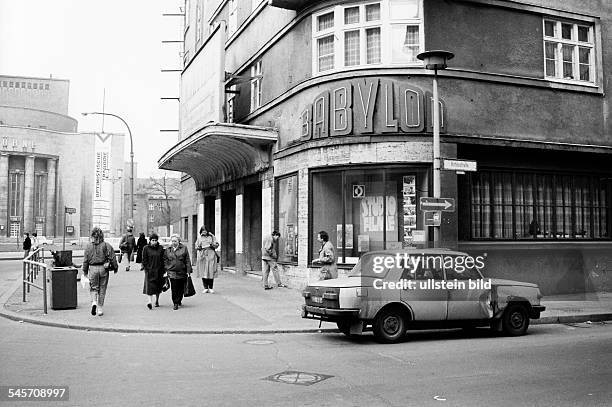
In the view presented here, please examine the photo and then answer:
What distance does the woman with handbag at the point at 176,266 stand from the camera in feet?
46.2

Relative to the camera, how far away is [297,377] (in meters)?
7.58

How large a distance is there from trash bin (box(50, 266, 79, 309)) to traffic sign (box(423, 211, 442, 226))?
800 cm

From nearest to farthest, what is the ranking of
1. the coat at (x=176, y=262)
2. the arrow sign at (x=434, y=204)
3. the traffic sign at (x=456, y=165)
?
the arrow sign at (x=434, y=204) → the traffic sign at (x=456, y=165) → the coat at (x=176, y=262)

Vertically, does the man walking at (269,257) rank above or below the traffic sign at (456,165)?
below

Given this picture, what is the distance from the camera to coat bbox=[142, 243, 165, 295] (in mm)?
13812

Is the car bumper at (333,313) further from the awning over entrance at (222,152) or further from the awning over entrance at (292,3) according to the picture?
the awning over entrance at (292,3)

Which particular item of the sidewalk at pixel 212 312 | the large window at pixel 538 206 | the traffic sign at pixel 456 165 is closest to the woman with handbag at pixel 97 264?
the sidewalk at pixel 212 312

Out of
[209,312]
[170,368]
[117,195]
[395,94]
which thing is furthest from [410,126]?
[117,195]

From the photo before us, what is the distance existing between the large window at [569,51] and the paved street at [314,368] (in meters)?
9.31

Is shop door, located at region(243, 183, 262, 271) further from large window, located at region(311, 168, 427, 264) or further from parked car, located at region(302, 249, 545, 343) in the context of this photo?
parked car, located at region(302, 249, 545, 343)

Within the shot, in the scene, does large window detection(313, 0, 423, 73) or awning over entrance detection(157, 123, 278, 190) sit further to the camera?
awning over entrance detection(157, 123, 278, 190)

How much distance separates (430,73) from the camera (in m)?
16.0

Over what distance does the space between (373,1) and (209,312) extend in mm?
9283

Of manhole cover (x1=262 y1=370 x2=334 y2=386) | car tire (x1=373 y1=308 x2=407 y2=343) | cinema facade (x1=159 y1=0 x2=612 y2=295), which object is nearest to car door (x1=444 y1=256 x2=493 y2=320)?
car tire (x1=373 y1=308 x2=407 y2=343)
